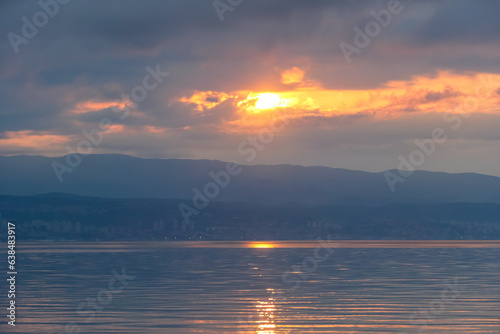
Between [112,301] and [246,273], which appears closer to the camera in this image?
[112,301]

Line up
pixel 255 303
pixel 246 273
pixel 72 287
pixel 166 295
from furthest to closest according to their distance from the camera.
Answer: pixel 246 273 < pixel 72 287 < pixel 166 295 < pixel 255 303

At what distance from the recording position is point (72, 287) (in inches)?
2805

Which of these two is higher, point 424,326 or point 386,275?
point 386,275

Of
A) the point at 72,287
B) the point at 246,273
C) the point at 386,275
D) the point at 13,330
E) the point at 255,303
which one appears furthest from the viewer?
the point at 246,273

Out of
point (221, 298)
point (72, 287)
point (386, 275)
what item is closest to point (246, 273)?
point (386, 275)

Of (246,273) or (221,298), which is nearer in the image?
(221,298)

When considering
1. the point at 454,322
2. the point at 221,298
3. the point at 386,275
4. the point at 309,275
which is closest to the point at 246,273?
the point at 309,275

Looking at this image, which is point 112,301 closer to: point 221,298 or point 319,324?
point 221,298

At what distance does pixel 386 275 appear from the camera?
84.7 m

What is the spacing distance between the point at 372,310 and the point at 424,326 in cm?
706

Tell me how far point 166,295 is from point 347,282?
19.2m

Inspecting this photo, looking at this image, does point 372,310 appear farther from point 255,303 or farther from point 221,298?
point 221,298

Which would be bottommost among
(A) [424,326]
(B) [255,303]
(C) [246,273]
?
(A) [424,326]

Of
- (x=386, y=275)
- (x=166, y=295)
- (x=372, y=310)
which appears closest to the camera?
(x=372, y=310)
